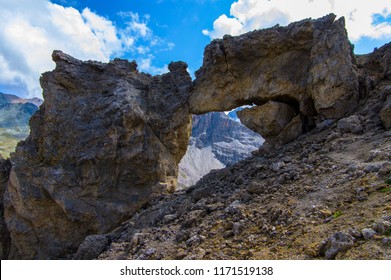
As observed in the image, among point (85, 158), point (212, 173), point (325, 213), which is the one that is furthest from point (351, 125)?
point (85, 158)

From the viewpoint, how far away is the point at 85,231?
92.2 feet

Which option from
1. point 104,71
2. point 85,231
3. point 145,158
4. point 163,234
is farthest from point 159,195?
point 104,71

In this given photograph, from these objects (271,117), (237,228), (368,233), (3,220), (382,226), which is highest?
(271,117)

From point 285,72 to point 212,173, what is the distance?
10.5 metres

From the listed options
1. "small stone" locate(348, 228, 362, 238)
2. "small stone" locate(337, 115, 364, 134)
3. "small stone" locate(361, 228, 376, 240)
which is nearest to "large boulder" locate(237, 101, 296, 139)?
"small stone" locate(337, 115, 364, 134)

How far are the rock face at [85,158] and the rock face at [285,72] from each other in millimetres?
3963

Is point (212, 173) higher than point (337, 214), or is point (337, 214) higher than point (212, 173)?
point (212, 173)

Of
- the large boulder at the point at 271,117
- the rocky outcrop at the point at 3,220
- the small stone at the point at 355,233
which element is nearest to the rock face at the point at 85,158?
the rocky outcrop at the point at 3,220

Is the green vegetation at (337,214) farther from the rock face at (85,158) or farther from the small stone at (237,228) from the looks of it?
the rock face at (85,158)

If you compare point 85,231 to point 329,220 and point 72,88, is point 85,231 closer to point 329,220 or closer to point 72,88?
point 72,88

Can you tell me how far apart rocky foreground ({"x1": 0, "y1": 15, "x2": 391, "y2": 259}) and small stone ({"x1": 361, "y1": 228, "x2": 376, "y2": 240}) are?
A: 1576mm

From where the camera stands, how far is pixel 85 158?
28.4 metres

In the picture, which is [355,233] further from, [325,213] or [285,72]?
[285,72]

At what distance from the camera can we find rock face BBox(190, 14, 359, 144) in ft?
75.6
